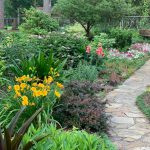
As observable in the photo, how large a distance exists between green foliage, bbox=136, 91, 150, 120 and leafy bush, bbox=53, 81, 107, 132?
39.8 inches

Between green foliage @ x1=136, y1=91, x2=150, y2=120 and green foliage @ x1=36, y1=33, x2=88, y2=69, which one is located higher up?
green foliage @ x1=36, y1=33, x2=88, y2=69

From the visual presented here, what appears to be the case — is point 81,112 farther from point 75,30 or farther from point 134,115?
point 75,30

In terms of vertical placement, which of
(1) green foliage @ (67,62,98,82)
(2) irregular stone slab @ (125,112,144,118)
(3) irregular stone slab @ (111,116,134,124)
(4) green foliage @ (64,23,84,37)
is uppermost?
(4) green foliage @ (64,23,84,37)

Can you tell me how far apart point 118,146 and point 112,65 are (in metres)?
5.76

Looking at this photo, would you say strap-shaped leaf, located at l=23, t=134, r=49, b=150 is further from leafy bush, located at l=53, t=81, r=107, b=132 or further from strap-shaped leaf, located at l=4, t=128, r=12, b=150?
leafy bush, located at l=53, t=81, r=107, b=132

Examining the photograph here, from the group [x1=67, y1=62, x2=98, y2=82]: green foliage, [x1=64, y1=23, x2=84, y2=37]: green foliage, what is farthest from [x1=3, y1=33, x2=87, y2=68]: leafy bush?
[x1=64, y1=23, x2=84, y2=37]: green foliage

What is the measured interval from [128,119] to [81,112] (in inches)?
39.1

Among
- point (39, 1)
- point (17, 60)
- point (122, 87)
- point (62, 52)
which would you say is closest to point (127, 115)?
point (122, 87)

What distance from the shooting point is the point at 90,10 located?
16078 mm

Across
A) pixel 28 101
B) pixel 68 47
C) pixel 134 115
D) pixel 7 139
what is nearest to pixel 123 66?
pixel 68 47

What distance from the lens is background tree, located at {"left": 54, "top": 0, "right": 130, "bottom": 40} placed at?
16.2 m

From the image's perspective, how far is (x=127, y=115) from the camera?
19.3 feet

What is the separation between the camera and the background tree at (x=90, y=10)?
53.2 ft

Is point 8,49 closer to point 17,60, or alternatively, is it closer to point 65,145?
point 17,60
